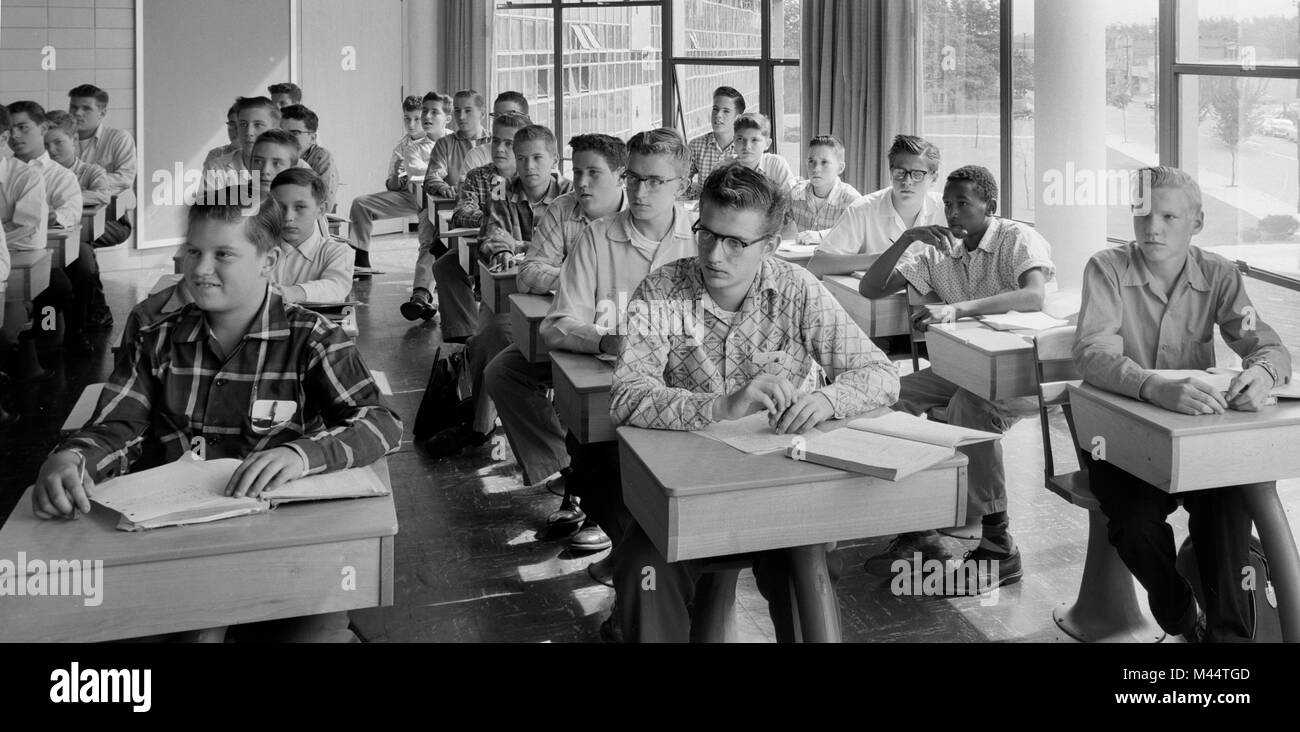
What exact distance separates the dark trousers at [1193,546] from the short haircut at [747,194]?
3.40ft

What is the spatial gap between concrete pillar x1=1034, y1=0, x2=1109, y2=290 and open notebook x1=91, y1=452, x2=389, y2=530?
4447 millimetres

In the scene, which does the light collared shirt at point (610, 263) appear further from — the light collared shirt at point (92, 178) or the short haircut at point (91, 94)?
the short haircut at point (91, 94)

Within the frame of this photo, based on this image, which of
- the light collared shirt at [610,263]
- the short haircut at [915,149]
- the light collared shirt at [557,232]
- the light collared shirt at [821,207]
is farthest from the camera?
the light collared shirt at [821,207]

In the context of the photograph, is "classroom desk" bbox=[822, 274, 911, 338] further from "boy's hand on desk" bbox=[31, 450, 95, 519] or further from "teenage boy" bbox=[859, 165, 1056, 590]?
"boy's hand on desk" bbox=[31, 450, 95, 519]

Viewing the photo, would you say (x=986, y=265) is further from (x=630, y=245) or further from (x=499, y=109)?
(x=499, y=109)

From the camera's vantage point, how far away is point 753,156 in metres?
7.07

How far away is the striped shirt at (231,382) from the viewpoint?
2.40m

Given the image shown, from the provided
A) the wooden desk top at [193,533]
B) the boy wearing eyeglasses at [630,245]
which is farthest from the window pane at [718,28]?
the wooden desk top at [193,533]

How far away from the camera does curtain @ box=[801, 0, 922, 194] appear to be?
753 cm

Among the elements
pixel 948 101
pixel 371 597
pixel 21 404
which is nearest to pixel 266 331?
pixel 371 597

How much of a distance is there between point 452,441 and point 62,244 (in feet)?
9.25

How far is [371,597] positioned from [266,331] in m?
0.71

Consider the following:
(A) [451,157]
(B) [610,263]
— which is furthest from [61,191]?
(B) [610,263]

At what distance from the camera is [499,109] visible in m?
8.34
